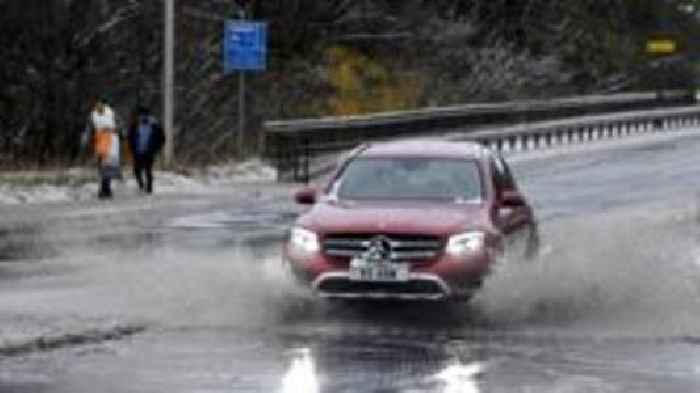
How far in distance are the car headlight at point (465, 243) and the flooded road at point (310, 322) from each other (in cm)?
47

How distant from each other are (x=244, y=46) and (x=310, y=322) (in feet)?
83.9

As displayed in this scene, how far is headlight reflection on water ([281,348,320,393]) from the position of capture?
1161 centimetres

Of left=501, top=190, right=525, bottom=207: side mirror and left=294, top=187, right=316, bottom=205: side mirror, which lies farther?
left=501, top=190, right=525, bottom=207: side mirror

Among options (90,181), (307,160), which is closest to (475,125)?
(307,160)

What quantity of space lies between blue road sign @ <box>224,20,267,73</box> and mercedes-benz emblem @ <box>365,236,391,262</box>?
25390 millimetres

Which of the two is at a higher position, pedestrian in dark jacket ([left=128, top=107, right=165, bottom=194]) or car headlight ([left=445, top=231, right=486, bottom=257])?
car headlight ([left=445, top=231, right=486, bottom=257])

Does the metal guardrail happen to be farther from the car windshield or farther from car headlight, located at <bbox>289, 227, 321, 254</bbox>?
car headlight, located at <bbox>289, 227, 321, 254</bbox>

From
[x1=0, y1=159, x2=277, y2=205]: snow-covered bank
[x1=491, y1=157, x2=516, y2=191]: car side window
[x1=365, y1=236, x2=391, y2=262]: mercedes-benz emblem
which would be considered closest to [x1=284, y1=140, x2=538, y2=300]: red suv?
[x1=365, y1=236, x2=391, y2=262]: mercedes-benz emblem

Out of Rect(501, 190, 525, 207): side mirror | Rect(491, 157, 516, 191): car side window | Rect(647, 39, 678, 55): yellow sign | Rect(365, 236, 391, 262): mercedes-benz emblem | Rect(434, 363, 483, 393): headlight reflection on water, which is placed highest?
Rect(647, 39, 678, 55): yellow sign

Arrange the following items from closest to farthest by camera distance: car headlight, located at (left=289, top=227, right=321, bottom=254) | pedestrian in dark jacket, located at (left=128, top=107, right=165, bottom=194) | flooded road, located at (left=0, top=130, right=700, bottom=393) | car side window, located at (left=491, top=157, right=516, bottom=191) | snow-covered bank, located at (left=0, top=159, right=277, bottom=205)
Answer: flooded road, located at (left=0, top=130, right=700, bottom=393) → car headlight, located at (left=289, top=227, right=321, bottom=254) → car side window, located at (left=491, top=157, right=516, bottom=191) → snow-covered bank, located at (left=0, top=159, right=277, bottom=205) → pedestrian in dark jacket, located at (left=128, top=107, right=165, bottom=194)

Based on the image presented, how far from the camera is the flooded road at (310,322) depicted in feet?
Answer: 39.9

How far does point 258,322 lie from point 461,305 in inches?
78.1

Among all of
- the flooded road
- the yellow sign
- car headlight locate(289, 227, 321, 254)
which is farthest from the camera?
the yellow sign

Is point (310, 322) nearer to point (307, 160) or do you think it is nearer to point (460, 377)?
point (460, 377)
